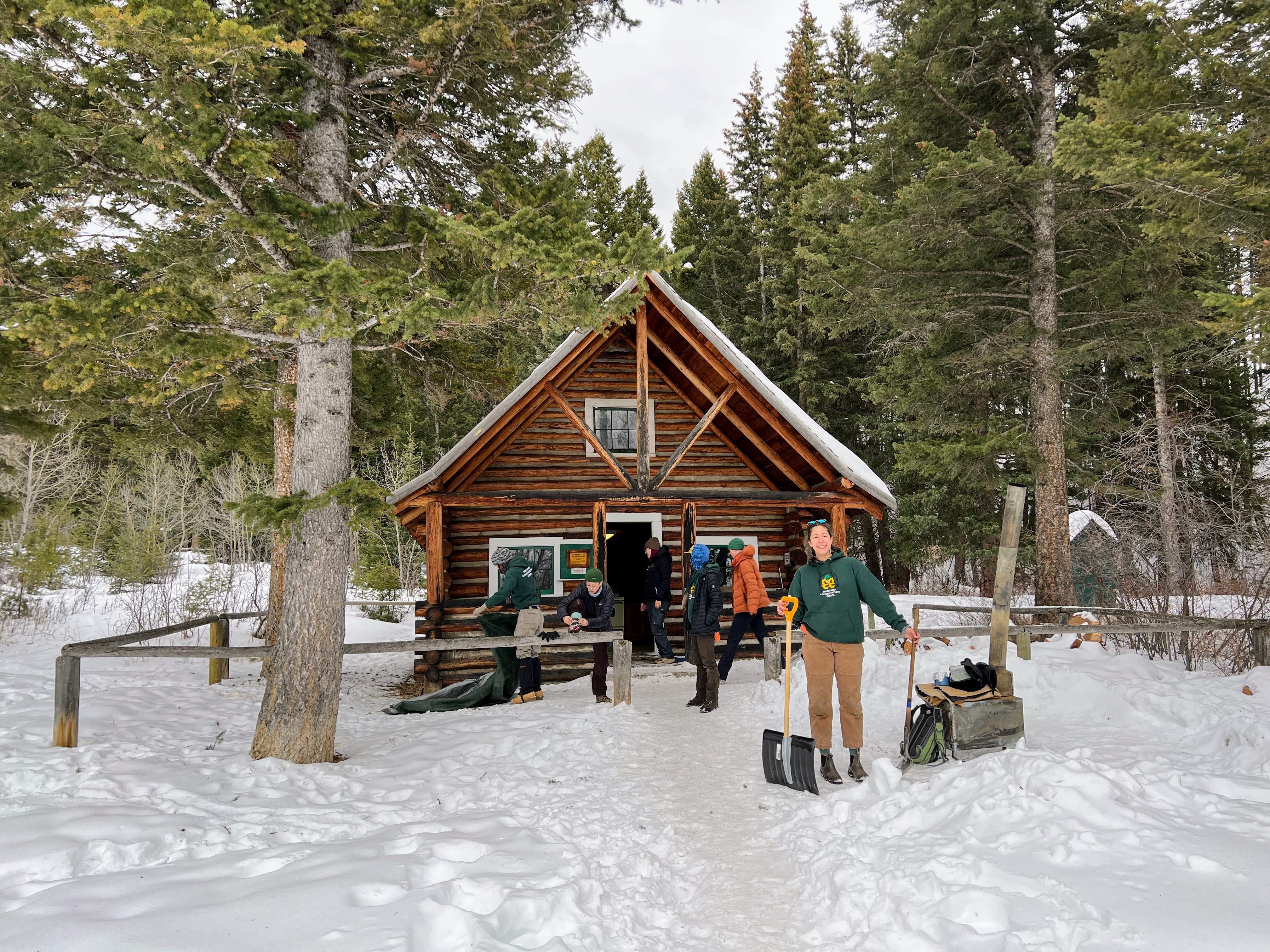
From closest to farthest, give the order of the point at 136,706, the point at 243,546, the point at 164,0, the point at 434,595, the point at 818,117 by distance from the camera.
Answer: the point at 164,0
the point at 136,706
the point at 434,595
the point at 818,117
the point at 243,546

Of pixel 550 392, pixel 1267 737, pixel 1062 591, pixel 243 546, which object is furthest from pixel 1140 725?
pixel 243 546

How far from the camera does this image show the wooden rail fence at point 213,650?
18.3 ft

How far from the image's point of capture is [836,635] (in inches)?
216

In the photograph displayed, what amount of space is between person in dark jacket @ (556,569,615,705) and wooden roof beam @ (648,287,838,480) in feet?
15.4

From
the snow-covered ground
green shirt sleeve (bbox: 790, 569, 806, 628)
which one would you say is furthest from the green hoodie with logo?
the snow-covered ground

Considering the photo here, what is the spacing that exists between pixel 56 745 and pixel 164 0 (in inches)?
225

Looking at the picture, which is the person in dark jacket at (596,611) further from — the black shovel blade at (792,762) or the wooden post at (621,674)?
the black shovel blade at (792,762)

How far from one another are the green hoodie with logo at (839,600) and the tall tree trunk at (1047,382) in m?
7.60

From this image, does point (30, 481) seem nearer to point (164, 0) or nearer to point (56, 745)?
point (56, 745)

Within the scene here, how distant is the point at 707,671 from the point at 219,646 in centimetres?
676

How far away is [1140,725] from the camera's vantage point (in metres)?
6.34

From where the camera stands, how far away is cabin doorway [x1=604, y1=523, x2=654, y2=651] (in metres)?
14.9

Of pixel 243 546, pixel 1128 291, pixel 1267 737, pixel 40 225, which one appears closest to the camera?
pixel 1267 737

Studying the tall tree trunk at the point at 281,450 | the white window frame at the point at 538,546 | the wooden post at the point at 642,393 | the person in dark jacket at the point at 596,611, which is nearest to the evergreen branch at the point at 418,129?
the tall tree trunk at the point at 281,450
